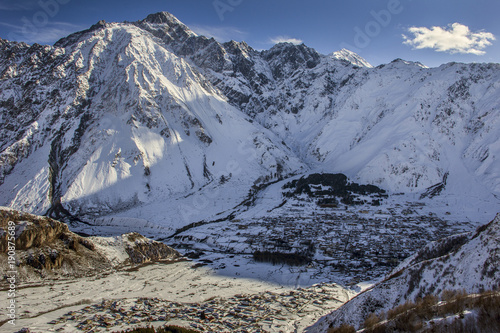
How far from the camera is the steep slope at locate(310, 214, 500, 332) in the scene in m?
A: 20.1

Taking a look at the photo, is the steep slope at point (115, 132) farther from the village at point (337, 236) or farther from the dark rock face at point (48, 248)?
the dark rock face at point (48, 248)

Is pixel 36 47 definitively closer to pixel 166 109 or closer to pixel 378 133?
pixel 166 109

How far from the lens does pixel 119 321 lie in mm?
25703

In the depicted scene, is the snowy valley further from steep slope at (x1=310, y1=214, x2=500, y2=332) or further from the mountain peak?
the mountain peak

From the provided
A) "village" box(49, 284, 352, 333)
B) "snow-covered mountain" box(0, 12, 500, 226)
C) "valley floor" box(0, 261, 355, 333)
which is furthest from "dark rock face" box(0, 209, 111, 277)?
"snow-covered mountain" box(0, 12, 500, 226)

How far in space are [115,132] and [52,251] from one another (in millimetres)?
68840

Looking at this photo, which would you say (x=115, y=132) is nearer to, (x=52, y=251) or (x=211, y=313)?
(x=52, y=251)

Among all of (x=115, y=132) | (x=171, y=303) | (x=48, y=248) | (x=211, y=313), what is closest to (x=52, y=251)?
(x=48, y=248)

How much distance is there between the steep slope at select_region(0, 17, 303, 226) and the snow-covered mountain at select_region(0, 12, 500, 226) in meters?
0.39

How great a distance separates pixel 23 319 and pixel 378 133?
11611 cm

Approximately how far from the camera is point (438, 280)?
851 inches

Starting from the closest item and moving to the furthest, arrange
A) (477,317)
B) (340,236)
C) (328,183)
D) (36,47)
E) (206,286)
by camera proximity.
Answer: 1. (477,317)
2. (206,286)
3. (340,236)
4. (328,183)
5. (36,47)

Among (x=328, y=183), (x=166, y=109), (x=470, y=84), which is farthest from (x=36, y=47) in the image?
(x=470, y=84)

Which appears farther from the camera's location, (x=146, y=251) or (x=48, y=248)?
(x=146, y=251)
